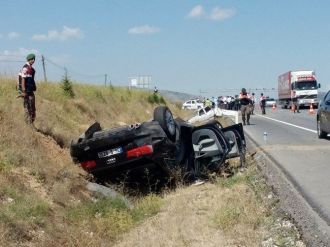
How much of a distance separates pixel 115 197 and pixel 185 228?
2188 mm

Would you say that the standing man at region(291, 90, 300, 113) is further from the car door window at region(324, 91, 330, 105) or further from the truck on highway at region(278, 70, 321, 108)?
the car door window at region(324, 91, 330, 105)

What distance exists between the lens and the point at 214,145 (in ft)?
38.9

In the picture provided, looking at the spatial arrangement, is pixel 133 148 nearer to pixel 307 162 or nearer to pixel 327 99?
pixel 307 162

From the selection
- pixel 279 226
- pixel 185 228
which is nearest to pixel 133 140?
pixel 185 228

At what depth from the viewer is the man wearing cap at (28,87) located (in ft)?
42.0

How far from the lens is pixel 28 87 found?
13.0 meters

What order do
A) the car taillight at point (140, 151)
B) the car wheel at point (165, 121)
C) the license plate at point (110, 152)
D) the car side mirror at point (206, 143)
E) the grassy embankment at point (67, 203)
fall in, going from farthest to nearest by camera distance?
the car side mirror at point (206, 143) < the car wheel at point (165, 121) < the license plate at point (110, 152) < the car taillight at point (140, 151) < the grassy embankment at point (67, 203)

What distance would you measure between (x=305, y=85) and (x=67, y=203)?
45.3 m

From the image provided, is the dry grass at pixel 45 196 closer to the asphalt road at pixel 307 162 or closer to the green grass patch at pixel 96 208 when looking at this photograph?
the green grass patch at pixel 96 208

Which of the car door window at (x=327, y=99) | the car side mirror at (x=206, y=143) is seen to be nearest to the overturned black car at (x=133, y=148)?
the car side mirror at (x=206, y=143)

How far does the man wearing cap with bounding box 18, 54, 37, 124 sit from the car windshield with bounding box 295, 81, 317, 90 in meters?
41.5

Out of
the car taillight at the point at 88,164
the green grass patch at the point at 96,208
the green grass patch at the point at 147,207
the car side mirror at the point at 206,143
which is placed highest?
the car side mirror at the point at 206,143

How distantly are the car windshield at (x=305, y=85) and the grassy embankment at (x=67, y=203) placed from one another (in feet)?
133

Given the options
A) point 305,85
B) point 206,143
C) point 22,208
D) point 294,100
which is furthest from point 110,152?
point 305,85
